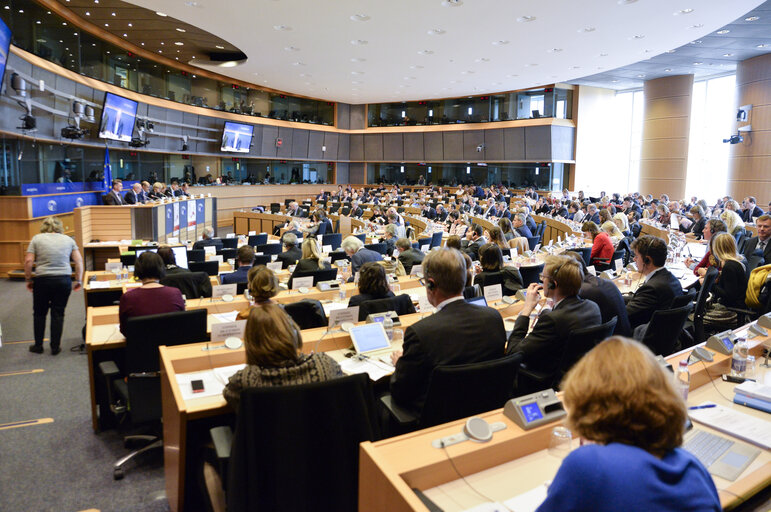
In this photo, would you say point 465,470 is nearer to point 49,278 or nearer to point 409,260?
point 409,260

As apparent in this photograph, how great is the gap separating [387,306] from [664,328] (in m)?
2.05

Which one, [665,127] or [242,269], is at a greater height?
[665,127]

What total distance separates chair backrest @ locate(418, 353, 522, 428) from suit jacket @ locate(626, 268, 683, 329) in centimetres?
233

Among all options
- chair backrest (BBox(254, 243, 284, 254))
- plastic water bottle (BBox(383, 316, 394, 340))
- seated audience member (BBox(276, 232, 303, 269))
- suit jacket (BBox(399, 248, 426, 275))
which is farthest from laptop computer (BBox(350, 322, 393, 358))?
chair backrest (BBox(254, 243, 284, 254))

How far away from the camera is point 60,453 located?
353 centimetres

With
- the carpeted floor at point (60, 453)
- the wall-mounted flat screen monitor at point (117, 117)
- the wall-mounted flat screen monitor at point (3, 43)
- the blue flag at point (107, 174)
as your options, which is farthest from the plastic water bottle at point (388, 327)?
the blue flag at point (107, 174)

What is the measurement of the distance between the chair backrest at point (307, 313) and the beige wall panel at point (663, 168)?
19959 millimetres

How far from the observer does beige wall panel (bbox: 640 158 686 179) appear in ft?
64.7

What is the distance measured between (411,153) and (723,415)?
76.4ft

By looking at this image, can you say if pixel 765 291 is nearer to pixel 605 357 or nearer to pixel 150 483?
pixel 605 357

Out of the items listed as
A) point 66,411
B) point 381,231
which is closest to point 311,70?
point 381,231

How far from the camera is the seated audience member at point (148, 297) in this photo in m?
3.61

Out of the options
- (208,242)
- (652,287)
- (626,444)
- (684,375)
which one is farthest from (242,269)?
(626,444)

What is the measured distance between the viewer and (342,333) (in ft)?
11.6
